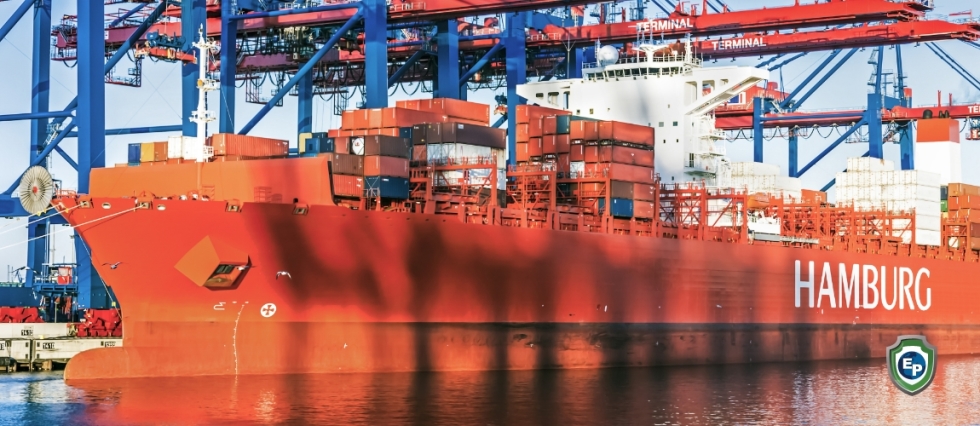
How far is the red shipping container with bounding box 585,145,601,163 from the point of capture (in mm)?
33344

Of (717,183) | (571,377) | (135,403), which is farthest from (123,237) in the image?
(717,183)

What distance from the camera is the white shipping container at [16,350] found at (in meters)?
29.8

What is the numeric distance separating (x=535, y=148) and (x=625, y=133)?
271 centimetres

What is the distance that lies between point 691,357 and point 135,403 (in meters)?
16.5

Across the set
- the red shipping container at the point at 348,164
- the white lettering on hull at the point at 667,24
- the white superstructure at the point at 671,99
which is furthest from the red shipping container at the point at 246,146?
the white lettering on hull at the point at 667,24

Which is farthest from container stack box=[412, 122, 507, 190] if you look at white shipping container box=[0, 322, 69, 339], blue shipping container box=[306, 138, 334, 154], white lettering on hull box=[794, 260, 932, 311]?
white lettering on hull box=[794, 260, 932, 311]

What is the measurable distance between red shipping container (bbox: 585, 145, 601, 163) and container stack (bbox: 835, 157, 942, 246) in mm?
14654

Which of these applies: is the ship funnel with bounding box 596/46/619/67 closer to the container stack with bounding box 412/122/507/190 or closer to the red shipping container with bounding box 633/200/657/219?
the red shipping container with bounding box 633/200/657/219

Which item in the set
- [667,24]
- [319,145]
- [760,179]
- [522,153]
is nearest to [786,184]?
[760,179]

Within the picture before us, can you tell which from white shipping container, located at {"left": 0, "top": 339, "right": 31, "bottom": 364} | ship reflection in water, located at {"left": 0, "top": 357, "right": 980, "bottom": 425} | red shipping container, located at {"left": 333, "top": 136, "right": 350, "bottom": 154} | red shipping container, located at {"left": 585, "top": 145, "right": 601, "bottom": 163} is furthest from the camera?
red shipping container, located at {"left": 585, "top": 145, "right": 601, "bottom": 163}

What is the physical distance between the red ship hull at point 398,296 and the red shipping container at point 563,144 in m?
3.01

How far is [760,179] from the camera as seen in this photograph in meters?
47.8

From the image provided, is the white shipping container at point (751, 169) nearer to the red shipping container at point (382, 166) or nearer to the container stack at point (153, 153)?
the red shipping container at point (382, 166)

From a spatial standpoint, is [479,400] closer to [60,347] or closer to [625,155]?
[625,155]
